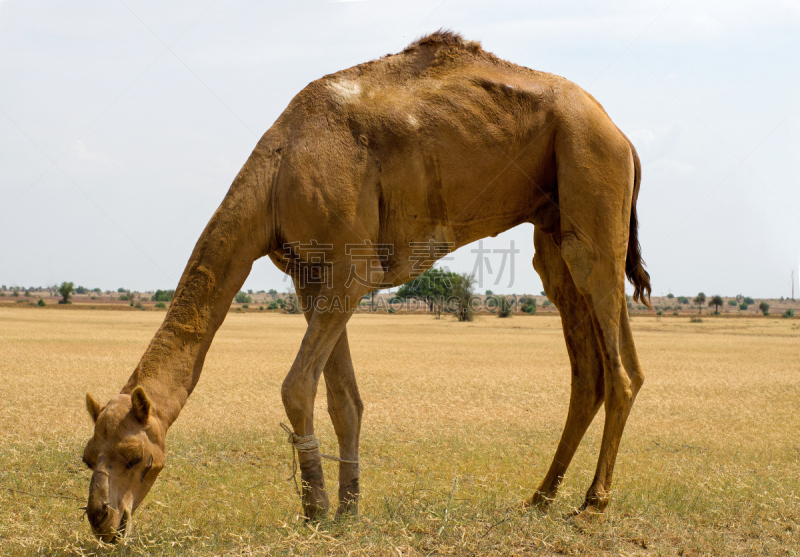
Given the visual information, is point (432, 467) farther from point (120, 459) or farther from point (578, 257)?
point (120, 459)

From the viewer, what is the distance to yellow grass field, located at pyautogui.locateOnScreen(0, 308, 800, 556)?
4684mm

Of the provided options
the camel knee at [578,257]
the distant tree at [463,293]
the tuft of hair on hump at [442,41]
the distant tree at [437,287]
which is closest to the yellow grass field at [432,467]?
the camel knee at [578,257]

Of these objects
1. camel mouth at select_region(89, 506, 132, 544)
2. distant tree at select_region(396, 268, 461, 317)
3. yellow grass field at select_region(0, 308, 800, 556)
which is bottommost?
yellow grass field at select_region(0, 308, 800, 556)

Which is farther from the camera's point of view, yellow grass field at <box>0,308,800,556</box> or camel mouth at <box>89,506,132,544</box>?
yellow grass field at <box>0,308,800,556</box>

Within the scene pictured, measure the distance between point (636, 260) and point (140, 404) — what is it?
4.73m

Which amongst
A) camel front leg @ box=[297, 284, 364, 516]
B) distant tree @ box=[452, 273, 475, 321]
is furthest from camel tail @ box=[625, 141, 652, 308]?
distant tree @ box=[452, 273, 475, 321]

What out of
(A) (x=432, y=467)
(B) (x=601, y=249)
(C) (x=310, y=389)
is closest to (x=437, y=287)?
(A) (x=432, y=467)

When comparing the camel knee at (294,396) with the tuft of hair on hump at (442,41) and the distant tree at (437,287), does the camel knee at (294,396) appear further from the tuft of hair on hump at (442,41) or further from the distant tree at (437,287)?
the distant tree at (437,287)

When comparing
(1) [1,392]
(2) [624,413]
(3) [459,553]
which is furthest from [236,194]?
(1) [1,392]

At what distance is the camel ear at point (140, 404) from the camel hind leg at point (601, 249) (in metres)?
3.48

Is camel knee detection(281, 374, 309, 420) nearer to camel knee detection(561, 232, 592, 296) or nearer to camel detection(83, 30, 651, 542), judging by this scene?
camel detection(83, 30, 651, 542)

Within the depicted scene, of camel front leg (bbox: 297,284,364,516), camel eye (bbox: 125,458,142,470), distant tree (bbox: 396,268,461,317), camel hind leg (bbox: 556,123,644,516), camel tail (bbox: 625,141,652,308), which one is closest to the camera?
camel eye (bbox: 125,458,142,470)

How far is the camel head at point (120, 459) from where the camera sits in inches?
155

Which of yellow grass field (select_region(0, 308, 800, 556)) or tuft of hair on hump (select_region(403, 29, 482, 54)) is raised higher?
tuft of hair on hump (select_region(403, 29, 482, 54))
